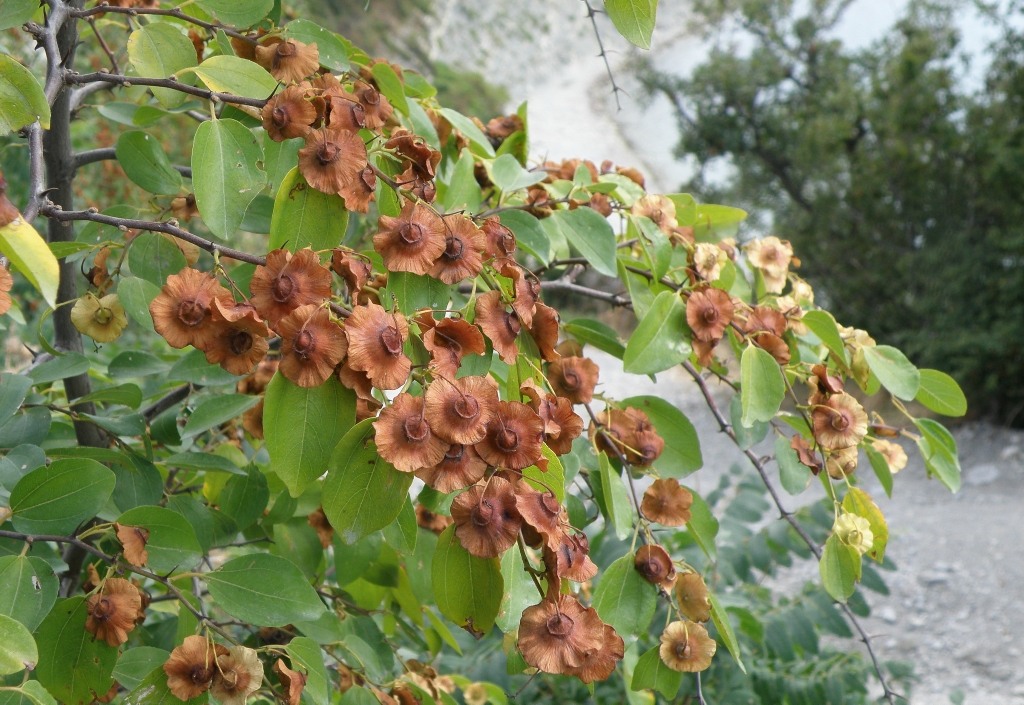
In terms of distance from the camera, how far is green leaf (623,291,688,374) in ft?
2.09

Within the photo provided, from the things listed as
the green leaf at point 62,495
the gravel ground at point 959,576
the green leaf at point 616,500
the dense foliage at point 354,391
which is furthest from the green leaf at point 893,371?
the gravel ground at point 959,576

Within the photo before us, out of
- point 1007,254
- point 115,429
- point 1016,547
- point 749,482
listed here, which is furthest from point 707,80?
point 115,429

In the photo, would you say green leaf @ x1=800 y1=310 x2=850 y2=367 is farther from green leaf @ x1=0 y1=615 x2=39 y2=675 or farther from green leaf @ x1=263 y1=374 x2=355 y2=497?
green leaf @ x1=0 y1=615 x2=39 y2=675

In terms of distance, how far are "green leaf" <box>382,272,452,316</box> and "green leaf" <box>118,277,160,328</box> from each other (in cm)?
17

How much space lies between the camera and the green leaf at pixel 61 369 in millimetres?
688

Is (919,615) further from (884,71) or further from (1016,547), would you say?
(884,71)

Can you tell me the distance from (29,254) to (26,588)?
24 cm

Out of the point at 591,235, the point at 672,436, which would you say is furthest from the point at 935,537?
the point at 591,235

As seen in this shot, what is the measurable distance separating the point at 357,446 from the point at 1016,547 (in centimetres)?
366

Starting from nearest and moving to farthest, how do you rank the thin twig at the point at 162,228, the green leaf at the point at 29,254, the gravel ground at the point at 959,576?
1. the green leaf at the point at 29,254
2. the thin twig at the point at 162,228
3. the gravel ground at the point at 959,576

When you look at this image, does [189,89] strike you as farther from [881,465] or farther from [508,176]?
[881,465]

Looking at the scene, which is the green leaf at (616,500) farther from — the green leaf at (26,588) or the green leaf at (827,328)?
the green leaf at (26,588)

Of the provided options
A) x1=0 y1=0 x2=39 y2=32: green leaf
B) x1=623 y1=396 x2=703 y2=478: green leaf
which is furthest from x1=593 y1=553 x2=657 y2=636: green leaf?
x1=0 y1=0 x2=39 y2=32: green leaf

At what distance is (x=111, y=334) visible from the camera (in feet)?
2.08
